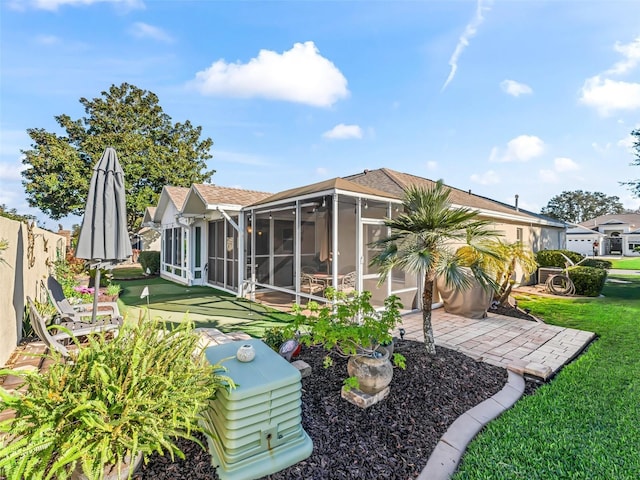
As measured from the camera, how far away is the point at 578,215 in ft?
199

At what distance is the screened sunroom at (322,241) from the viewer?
7207 mm

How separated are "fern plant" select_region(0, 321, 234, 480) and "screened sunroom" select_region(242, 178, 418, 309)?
4.75m

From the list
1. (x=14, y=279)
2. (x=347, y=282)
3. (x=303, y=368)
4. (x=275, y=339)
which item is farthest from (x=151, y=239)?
(x=303, y=368)

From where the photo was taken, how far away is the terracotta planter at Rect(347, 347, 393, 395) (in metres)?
3.21

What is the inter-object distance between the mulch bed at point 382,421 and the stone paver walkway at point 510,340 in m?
0.66

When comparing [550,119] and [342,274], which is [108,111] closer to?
[342,274]

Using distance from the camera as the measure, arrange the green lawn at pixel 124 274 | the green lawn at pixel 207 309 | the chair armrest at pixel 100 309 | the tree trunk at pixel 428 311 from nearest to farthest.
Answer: the tree trunk at pixel 428 311
the chair armrest at pixel 100 309
the green lawn at pixel 207 309
the green lawn at pixel 124 274

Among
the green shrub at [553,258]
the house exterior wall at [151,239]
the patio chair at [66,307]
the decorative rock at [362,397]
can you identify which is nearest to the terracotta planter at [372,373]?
the decorative rock at [362,397]

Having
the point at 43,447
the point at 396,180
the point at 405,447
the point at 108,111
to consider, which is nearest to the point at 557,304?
the point at 396,180

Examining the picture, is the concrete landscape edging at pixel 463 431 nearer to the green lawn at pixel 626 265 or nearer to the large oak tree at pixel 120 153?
the green lawn at pixel 626 265

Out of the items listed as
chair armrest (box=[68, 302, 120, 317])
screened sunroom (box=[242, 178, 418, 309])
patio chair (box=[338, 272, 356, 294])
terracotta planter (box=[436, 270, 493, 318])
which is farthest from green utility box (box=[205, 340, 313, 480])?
terracotta planter (box=[436, 270, 493, 318])

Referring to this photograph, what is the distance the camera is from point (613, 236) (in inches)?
1515

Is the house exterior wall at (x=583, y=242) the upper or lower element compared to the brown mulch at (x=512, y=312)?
upper

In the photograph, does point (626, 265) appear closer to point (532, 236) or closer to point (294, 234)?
point (532, 236)
